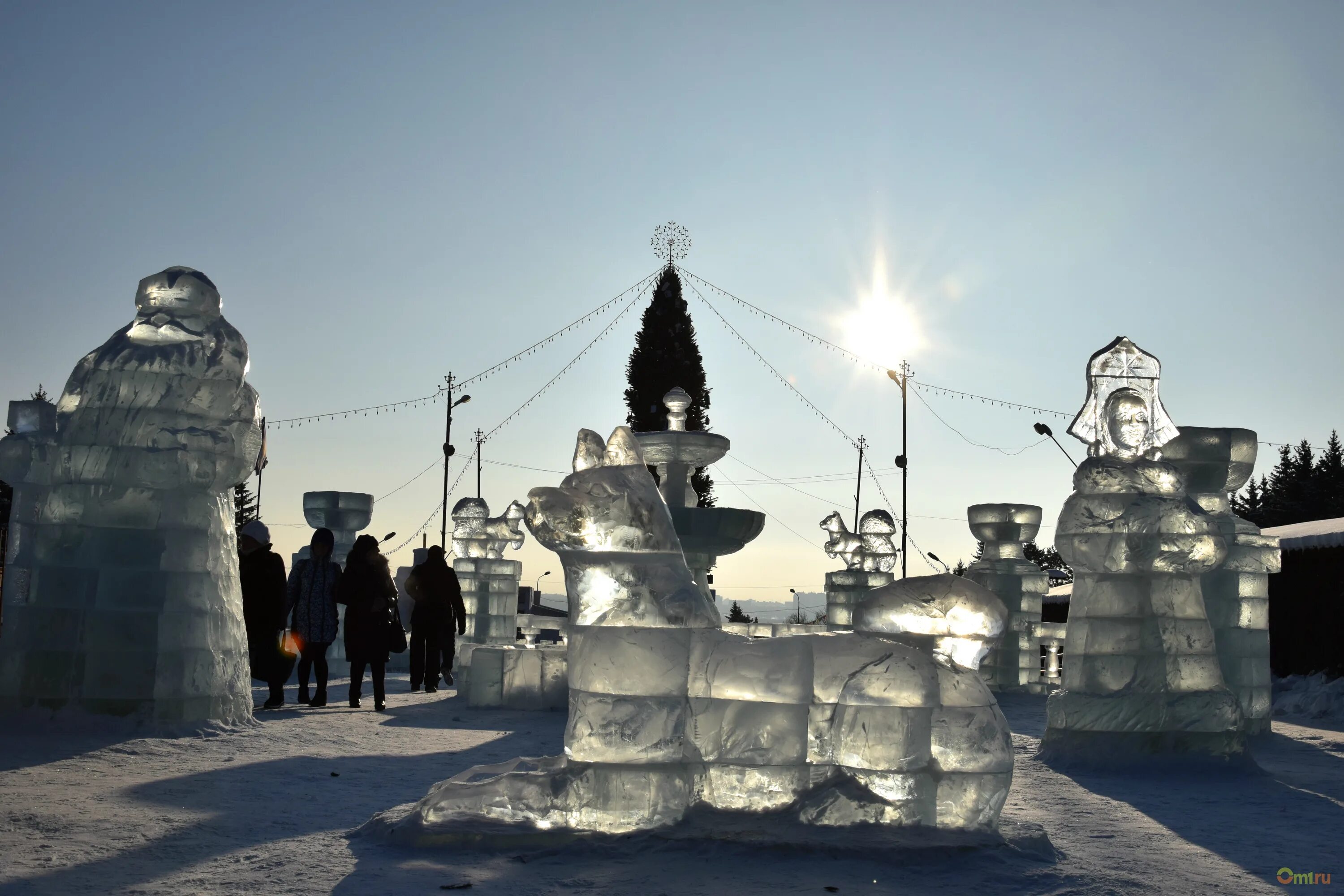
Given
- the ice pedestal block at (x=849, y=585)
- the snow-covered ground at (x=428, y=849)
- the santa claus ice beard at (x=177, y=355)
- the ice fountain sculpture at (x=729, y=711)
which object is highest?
the santa claus ice beard at (x=177, y=355)

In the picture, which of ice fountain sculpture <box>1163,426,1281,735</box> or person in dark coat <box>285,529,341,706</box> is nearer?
person in dark coat <box>285,529,341,706</box>

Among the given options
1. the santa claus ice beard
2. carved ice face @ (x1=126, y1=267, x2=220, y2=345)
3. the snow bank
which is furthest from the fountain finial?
the snow bank

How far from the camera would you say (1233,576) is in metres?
10.1

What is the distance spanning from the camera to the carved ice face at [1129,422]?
825 cm

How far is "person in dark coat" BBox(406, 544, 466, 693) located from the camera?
464 inches

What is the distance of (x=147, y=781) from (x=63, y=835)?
4.81 ft

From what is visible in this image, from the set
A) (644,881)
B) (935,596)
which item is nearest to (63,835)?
(644,881)

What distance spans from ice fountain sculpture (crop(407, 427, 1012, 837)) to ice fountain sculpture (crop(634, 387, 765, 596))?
7086 millimetres

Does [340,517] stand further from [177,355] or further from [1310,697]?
[1310,697]

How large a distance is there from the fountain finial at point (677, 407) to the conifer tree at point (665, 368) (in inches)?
868

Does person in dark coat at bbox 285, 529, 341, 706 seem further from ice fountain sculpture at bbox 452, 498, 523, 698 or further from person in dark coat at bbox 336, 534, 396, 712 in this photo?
ice fountain sculpture at bbox 452, 498, 523, 698

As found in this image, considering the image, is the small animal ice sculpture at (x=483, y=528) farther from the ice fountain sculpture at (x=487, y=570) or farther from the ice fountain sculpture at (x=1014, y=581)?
the ice fountain sculpture at (x=1014, y=581)

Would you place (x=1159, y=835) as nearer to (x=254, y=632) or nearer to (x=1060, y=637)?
(x=254, y=632)

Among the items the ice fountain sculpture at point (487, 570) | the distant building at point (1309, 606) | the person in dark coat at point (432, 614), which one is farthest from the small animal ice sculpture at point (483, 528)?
the distant building at point (1309, 606)
